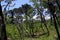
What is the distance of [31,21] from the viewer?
50906 mm

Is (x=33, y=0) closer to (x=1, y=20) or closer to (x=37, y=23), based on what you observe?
(x=37, y=23)

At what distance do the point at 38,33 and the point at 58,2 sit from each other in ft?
93.1

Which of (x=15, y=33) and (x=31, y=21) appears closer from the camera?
(x=15, y=33)

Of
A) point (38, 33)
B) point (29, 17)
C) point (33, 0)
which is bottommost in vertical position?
point (38, 33)

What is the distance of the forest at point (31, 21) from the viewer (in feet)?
91.8

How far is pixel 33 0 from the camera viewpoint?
37156mm

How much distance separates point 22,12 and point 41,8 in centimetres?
633

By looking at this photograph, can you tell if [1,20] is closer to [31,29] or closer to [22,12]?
[22,12]

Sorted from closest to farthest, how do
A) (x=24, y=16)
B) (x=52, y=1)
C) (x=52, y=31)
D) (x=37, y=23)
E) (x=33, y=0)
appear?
1. (x=52, y=1)
2. (x=33, y=0)
3. (x=24, y=16)
4. (x=52, y=31)
5. (x=37, y=23)

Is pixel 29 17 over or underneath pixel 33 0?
underneath

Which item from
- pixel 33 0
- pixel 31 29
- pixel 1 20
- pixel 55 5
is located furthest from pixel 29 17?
pixel 1 20

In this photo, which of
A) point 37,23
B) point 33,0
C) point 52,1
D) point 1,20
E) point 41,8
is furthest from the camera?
point 37,23

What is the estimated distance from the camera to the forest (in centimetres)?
2799

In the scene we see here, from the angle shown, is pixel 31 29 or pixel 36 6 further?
pixel 31 29
